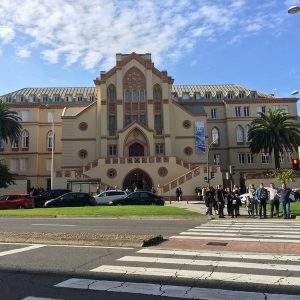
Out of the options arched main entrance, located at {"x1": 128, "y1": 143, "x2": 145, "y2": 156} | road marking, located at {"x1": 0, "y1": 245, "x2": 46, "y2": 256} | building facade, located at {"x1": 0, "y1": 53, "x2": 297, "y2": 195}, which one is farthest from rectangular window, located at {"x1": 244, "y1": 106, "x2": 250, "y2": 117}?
road marking, located at {"x1": 0, "y1": 245, "x2": 46, "y2": 256}

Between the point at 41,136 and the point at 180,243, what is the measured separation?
64.1m

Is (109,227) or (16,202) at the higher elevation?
(16,202)

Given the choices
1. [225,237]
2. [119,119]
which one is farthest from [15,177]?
[225,237]

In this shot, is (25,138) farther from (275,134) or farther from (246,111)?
(275,134)

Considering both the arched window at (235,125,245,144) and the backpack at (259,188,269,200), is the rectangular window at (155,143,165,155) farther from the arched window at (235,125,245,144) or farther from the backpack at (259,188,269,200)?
the backpack at (259,188,269,200)

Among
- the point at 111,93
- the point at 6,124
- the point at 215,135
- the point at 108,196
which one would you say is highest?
the point at 111,93

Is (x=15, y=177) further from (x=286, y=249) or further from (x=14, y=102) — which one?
(x=286, y=249)

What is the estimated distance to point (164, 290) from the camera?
7.09 m

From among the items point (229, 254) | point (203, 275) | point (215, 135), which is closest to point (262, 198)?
point (229, 254)

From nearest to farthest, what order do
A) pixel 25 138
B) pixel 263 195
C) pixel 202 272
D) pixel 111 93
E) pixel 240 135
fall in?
pixel 202 272, pixel 263 195, pixel 111 93, pixel 25 138, pixel 240 135

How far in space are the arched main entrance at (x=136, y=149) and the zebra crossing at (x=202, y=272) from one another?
52.0m

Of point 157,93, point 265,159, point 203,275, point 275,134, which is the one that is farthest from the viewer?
point 265,159

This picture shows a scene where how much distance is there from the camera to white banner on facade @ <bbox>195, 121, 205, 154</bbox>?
64.8 metres

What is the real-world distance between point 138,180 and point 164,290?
54278 millimetres
